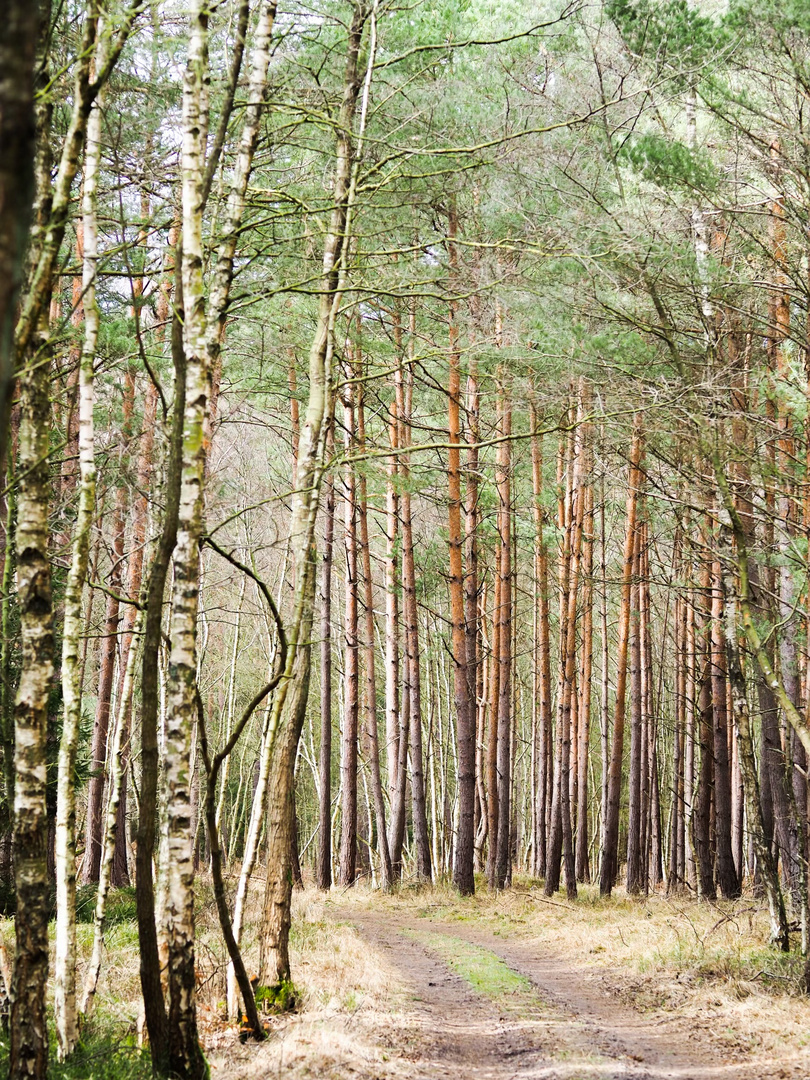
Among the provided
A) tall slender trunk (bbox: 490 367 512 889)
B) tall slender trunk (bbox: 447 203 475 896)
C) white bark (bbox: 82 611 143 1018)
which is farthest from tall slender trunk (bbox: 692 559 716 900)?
white bark (bbox: 82 611 143 1018)

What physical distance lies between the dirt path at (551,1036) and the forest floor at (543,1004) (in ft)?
0.06

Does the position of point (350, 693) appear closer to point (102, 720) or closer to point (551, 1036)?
point (102, 720)

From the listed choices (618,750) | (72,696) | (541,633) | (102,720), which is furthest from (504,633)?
(72,696)

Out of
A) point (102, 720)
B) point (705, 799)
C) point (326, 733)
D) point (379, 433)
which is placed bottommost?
point (705, 799)

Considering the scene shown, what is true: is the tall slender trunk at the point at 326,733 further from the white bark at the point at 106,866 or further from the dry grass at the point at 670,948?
the white bark at the point at 106,866

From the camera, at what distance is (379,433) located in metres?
8.84

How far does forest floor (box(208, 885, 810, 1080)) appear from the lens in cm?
535

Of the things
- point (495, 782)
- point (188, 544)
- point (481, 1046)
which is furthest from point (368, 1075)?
point (495, 782)

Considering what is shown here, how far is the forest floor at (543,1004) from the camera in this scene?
535cm

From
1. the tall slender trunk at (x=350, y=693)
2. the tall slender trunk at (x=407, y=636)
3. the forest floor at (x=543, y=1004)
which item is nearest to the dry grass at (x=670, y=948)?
the forest floor at (x=543, y=1004)

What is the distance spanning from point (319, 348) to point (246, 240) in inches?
90.8

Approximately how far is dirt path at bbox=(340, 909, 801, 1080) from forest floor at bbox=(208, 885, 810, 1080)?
0.02m

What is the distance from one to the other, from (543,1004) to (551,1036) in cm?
111

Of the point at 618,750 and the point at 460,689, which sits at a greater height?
the point at 460,689
